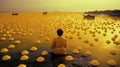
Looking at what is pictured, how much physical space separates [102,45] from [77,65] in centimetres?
535

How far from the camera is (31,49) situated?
42.8ft

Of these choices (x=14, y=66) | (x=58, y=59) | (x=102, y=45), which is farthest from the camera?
(x=102, y=45)

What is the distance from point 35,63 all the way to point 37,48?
10.9ft

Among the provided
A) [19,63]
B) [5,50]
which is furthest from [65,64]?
Result: [5,50]

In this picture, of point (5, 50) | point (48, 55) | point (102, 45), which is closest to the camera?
point (48, 55)

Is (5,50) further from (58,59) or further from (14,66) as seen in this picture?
(58,59)

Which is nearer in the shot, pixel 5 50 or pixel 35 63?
pixel 35 63

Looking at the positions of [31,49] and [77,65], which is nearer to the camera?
[77,65]

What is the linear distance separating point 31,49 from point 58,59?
3005mm

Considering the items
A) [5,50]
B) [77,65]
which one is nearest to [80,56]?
[77,65]

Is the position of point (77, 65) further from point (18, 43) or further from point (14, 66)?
point (18, 43)

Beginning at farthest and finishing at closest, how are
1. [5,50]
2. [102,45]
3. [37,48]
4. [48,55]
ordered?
[102,45] → [37,48] → [5,50] → [48,55]

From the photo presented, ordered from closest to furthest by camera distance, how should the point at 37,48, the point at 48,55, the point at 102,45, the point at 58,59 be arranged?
the point at 58,59 < the point at 48,55 < the point at 37,48 < the point at 102,45

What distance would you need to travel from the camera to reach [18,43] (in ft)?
49.4
